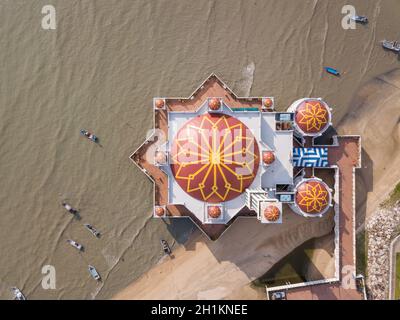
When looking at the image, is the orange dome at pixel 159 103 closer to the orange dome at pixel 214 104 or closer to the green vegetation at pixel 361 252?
the orange dome at pixel 214 104

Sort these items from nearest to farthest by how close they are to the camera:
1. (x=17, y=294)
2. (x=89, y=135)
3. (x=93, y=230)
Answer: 1. (x=17, y=294)
2. (x=93, y=230)
3. (x=89, y=135)

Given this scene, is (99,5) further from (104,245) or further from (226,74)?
(104,245)

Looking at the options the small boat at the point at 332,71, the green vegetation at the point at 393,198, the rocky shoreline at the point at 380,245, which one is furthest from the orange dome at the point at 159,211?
the green vegetation at the point at 393,198

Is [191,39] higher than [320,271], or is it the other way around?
[191,39]

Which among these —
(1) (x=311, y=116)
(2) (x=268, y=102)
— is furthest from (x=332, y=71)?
(2) (x=268, y=102)

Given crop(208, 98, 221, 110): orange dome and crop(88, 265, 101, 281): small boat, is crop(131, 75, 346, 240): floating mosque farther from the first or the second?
crop(88, 265, 101, 281): small boat

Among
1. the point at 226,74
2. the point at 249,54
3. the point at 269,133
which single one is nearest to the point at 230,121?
the point at 269,133

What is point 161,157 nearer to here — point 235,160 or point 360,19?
point 235,160

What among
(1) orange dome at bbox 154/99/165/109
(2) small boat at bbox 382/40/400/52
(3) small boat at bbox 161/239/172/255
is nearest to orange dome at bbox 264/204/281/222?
(3) small boat at bbox 161/239/172/255
